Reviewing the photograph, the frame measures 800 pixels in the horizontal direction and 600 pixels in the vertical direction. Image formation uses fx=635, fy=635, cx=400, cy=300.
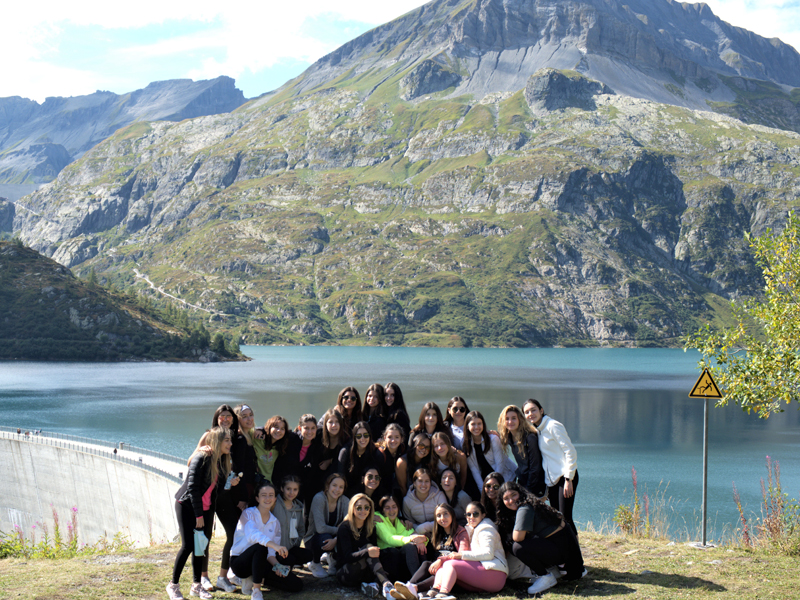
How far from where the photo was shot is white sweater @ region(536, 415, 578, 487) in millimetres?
10078

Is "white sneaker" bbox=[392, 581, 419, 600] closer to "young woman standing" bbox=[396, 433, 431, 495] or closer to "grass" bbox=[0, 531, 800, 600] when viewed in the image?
"grass" bbox=[0, 531, 800, 600]

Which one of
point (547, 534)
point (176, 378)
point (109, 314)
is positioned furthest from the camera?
point (109, 314)

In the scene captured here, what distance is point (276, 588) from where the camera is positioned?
377 inches

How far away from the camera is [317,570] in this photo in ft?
33.1

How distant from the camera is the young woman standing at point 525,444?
10289 mm

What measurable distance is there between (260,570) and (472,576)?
3060 millimetres

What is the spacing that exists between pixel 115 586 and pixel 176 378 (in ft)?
345

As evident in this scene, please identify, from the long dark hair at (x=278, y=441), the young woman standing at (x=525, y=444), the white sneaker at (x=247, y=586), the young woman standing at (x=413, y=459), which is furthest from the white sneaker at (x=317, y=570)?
the young woman standing at (x=525, y=444)

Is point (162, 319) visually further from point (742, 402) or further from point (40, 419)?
point (742, 402)

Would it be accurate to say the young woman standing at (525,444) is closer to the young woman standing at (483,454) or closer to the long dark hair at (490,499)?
the young woman standing at (483,454)

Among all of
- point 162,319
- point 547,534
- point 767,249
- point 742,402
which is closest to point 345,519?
point 547,534

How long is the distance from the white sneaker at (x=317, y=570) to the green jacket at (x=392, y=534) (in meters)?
1.06

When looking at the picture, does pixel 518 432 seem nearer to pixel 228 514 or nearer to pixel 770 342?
pixel 228 514

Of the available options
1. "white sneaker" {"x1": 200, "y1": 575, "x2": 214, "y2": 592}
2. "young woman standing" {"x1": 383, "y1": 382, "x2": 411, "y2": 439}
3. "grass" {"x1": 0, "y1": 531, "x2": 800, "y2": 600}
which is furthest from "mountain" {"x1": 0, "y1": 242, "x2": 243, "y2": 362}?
"white sneaker" {"x1": 200, "y1": 575, "x2": 214, "y2": 592}
